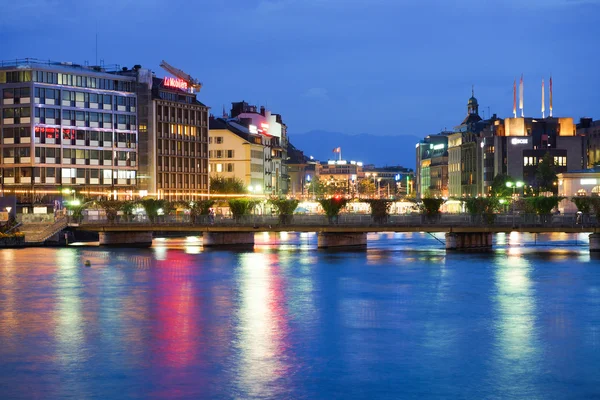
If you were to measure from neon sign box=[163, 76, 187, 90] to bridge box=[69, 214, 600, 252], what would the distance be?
5311 centimetres

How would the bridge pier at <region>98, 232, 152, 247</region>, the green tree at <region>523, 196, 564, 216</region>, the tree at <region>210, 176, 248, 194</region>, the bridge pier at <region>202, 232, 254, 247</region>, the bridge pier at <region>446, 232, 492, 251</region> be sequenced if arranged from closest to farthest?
the bridge pier at <region>446, 232, 492, 251</region>
the green tree at <region>523, 196, 564, 216</region>
the bridge pier at <region>202, 232, 254, 247</region>
the bridge pier at <region>98, 232, 152, 247</region>
the tree at <region>210, 176, 248, 194</region>

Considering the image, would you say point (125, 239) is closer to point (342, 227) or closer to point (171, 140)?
point (342, 227)

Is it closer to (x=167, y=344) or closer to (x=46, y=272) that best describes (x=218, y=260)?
(x=46, y=272)

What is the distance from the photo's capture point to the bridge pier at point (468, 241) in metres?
99.7

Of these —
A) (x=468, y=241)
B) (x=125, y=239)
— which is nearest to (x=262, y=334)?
(x=468, y=241)

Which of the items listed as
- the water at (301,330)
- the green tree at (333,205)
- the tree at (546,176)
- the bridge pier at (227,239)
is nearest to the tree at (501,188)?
the tree at (546,176)

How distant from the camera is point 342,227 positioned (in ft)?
331

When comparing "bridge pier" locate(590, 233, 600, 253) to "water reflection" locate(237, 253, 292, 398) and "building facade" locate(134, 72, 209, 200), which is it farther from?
"building facade" locate(134, 72, 209, 200)

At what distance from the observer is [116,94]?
155 meters

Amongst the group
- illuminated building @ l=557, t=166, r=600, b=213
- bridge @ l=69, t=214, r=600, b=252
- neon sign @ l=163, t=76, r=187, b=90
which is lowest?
bridge @ l=69, t=214, r=600, b=252

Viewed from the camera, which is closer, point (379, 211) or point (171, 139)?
point (379, 211)

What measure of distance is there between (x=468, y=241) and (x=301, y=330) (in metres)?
56.6

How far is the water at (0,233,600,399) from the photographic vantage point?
3547cm

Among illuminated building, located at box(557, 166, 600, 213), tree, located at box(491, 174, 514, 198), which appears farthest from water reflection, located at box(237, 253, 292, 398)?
tree, located at box(491, 174, 514, 198)
